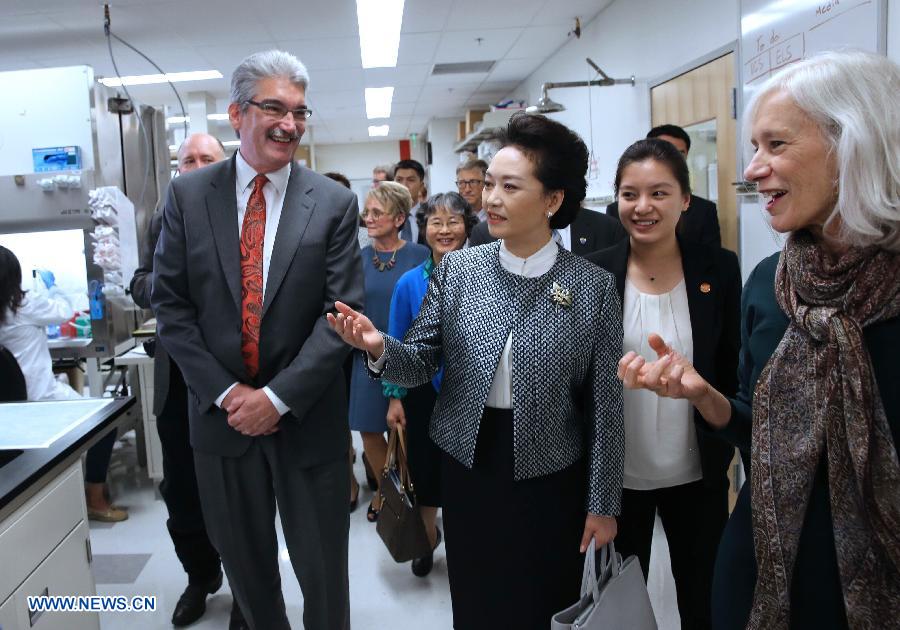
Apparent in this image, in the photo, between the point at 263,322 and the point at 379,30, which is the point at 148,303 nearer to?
the point at 263,322

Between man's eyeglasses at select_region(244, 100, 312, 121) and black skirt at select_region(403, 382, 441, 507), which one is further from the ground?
man's eyeglasses at select_region(244, 100, 312, 121)

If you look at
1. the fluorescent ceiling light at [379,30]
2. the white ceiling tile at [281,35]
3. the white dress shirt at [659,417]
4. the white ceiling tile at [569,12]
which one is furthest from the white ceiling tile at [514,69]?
the white dress shirt at [659,417]

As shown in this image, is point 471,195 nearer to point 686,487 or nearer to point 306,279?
point 306,279

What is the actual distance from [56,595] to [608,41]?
502cm

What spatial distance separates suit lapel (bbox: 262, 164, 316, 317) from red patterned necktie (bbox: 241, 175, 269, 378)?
0.11 feet

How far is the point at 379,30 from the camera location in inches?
217

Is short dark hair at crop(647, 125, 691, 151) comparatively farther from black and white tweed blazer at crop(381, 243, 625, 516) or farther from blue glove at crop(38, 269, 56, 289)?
blue glove at crop(38, 269, 56, 289)

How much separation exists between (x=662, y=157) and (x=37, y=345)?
277 centimetres

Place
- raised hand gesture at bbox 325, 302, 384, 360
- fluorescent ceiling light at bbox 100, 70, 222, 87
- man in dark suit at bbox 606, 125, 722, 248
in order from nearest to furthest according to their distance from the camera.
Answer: raised hand gesture at bbox 325, 302, 384, 360 → man in dark suit at bbox 606, 125, 722, 248 → fluorescent ceiling light at bbox 100, 70, 222, 87

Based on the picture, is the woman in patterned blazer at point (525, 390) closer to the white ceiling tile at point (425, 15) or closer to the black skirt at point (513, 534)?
the black skirt at point (513, 534)

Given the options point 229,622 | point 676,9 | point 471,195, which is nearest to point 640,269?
point 229,622

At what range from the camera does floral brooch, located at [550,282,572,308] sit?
144 centimetres

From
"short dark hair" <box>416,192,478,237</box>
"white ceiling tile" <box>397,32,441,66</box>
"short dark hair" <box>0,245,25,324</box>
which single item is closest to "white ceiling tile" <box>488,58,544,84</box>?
"white ceiling tile" <box>397,32,441,66</box>

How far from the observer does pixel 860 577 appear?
3.08ft
